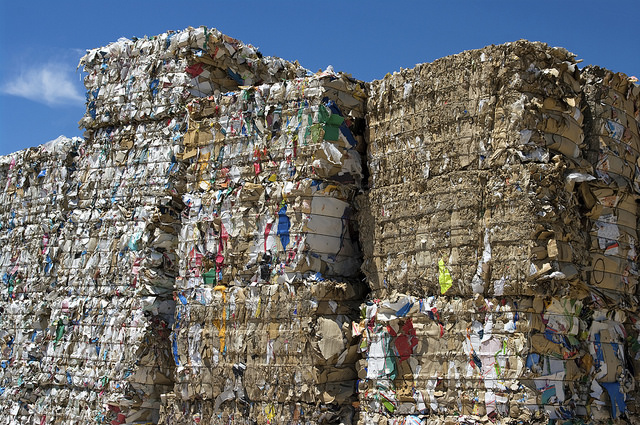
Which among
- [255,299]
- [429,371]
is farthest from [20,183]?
[429,371]

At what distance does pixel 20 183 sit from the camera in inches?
358

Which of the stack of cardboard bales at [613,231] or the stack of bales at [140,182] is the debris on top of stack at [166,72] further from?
the stack of cardboard bales at [613,231]

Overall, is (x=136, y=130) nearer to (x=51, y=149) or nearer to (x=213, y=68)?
(x=213, y=68)

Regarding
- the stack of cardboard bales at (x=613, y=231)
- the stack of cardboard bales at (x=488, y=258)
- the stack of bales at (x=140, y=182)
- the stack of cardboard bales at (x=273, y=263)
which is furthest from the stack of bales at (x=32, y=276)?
the stack of cardboard bales at (x=613, y=231)

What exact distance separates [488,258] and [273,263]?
1.67m

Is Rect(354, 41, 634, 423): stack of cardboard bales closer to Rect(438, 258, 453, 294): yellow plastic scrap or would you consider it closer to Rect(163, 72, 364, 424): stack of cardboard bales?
Rect(438, 258, 453, 294): yellow plastic scrap

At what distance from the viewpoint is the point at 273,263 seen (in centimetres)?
593

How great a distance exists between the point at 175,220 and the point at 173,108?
1060 millimetres

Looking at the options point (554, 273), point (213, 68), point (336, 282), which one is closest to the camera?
point (554, 273)

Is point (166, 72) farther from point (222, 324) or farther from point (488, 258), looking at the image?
point (488, 258)

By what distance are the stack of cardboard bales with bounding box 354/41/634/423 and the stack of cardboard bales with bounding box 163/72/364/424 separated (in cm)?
34

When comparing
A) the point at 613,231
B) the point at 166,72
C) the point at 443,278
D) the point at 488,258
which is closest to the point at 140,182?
the point at 166,72

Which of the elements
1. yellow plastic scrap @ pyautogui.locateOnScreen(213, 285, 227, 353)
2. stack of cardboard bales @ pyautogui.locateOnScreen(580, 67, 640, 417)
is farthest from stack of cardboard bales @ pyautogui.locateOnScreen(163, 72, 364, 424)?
stack of cardboard bales @ pyautogui.locateOnScreen(580, 67, 640, 417)

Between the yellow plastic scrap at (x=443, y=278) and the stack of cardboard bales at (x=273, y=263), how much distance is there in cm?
81
